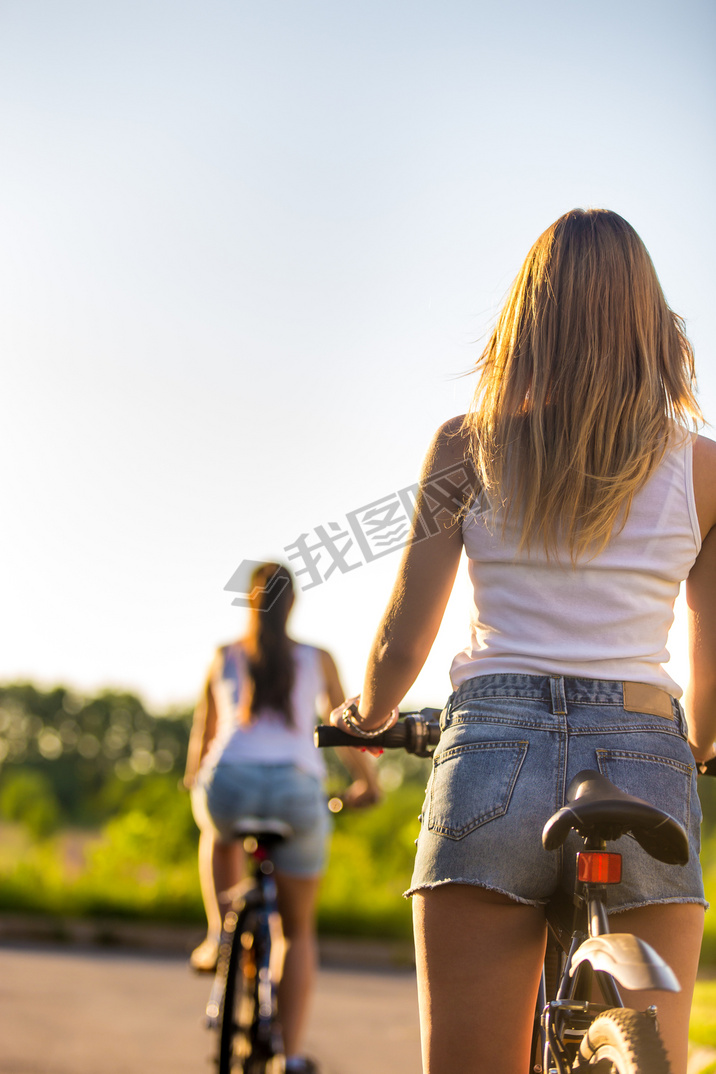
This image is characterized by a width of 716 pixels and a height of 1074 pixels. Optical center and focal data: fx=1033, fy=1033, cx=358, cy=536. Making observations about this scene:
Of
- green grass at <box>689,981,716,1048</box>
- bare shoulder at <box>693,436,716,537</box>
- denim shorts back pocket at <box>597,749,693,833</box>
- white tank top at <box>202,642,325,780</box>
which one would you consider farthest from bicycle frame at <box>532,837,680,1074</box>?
green grass at <box>689,981,716,1048</box>

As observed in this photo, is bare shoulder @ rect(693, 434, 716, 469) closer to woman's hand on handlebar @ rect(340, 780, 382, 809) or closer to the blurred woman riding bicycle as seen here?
woman's hand on handlebar @ rect(340, 780, 382, 809)

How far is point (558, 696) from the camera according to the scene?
1.76 m

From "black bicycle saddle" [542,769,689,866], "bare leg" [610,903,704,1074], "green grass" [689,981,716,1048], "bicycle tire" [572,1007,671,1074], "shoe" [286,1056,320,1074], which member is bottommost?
"green grass" [689,981,716,1048]

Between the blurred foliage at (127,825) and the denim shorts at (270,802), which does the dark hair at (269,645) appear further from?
the blurred foliage at (127,825)

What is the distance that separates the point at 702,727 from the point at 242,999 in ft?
8.20

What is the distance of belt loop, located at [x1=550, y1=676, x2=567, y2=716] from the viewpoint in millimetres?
1744

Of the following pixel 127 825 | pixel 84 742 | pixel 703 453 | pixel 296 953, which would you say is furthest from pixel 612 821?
pixel 84 742

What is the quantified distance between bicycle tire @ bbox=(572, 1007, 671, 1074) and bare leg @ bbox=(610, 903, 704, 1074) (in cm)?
17

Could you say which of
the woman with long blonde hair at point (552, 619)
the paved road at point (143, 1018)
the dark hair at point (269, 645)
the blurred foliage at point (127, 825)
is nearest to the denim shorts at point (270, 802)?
the dark hair at point (269, 645)

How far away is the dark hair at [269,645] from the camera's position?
14.4 feet

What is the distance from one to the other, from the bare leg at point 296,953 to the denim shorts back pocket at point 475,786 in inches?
98.2

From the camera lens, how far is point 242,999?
153 inches

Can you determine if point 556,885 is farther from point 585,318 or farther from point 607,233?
point 607,233

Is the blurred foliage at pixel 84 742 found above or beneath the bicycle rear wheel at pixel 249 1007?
above
